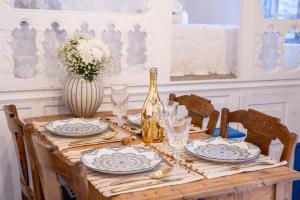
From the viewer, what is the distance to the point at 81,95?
83.8 inches

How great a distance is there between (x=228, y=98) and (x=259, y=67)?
1.02 feet

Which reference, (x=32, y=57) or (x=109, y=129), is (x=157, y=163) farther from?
(x=32, y=57)

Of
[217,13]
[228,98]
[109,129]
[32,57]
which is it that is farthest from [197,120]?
[217,13]

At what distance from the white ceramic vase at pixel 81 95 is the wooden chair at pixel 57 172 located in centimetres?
82

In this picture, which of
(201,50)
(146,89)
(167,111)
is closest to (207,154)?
(167,111)

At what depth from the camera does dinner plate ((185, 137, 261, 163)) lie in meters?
1.47

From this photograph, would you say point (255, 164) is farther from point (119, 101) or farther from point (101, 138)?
point (119, 101)

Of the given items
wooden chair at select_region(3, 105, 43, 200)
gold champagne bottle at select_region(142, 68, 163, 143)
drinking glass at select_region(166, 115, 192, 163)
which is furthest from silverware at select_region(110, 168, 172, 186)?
wooden chair at select_region(3, 105, 43, 200)

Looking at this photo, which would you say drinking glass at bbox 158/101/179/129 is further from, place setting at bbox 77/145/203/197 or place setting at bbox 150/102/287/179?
place setting at bbox 77/145/203/197

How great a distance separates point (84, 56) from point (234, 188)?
1.10 meters

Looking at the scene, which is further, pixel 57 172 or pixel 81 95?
pixel 81 95

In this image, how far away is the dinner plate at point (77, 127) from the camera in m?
1.78

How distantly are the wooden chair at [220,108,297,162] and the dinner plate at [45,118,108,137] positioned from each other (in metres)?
0.57

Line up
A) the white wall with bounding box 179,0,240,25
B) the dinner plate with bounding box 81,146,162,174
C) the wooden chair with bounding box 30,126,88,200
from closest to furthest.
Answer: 1. the wooden chair with bounding box 30,126,88,200
2. the dinner plate with bounding box 81,146,162,174
3. the white wall with bounding box 179,0,240,25
